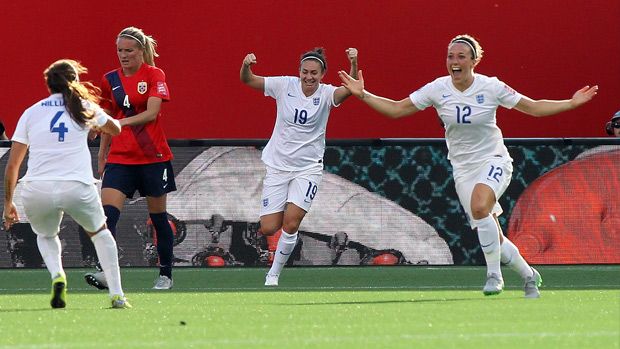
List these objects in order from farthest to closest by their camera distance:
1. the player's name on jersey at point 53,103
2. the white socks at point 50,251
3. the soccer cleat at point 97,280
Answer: the soccer cleat at point 97,280, the white socks at point 50,251, the player's name on jersey at point 53,103

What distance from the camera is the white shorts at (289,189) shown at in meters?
12.1

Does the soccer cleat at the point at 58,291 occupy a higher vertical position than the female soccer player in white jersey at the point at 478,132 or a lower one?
lower

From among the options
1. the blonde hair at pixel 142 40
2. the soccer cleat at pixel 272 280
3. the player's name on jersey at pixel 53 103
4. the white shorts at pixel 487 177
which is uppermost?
the blonde hair at pixel 142 40

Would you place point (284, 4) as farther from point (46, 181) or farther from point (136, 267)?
point (46, 181)

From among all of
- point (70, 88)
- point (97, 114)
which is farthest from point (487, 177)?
point (70, 88)

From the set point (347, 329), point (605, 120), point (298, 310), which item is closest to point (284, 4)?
point (605, 120)

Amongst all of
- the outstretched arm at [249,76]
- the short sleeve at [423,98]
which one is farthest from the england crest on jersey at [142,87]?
the short sleeve at [423,98]

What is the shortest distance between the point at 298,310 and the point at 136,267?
466 centimetres

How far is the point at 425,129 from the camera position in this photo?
1611 centimetres

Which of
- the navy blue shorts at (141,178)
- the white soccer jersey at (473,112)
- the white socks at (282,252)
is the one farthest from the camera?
the white socks at (282,252)

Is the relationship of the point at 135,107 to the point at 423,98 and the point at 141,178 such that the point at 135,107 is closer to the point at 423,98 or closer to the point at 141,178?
the point at 141,178

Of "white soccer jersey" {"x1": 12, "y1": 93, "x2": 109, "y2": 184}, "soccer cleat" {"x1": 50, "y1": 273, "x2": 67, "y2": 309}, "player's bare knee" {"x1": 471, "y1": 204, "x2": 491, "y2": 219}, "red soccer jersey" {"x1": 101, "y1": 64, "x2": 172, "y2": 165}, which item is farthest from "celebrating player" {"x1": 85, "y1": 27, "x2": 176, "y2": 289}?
"player's bare knee" {"x1": 471, "y1": 204, "x2": 491, "y2": 219}

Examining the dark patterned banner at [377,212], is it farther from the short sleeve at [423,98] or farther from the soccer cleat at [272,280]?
the short sleeve at [423,98]

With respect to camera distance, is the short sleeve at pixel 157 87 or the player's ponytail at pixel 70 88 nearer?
the player's ponytail at pixel 70 88
